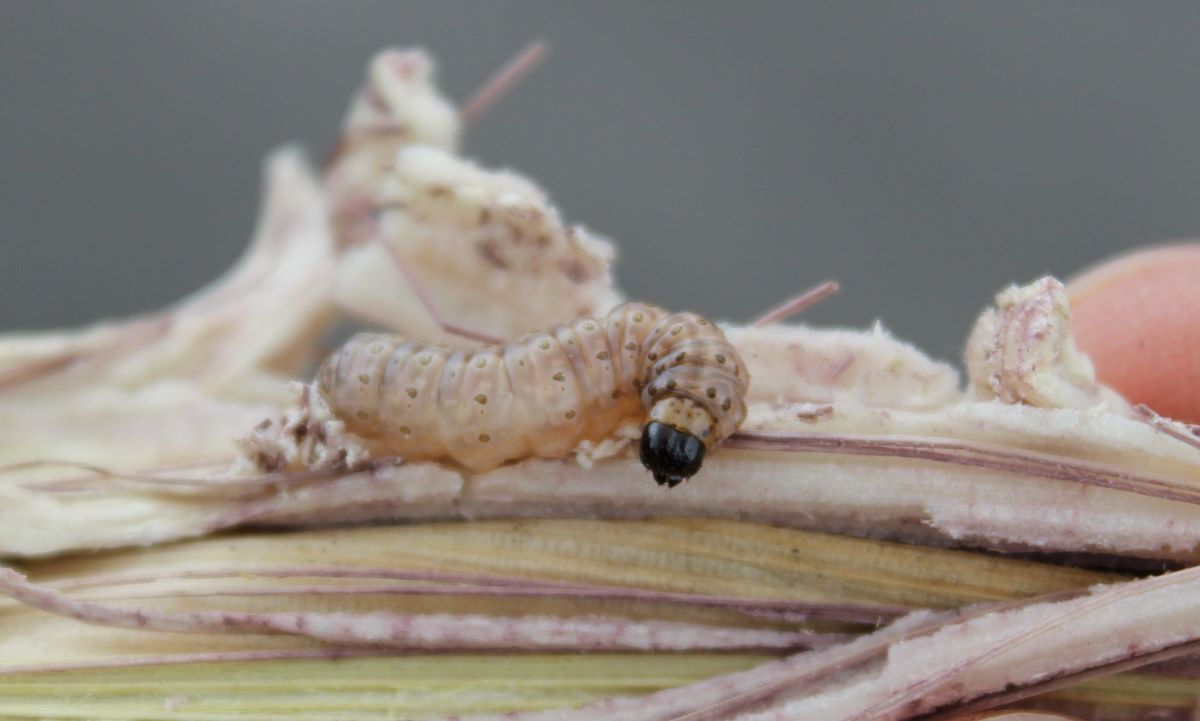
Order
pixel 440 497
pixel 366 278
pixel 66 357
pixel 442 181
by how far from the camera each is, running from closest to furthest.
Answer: pixel 440 497
pixel 442 181
pixel 366 278
pixel 66 357

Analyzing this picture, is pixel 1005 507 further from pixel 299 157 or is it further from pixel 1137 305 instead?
pixel 299 157

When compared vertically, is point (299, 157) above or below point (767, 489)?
above

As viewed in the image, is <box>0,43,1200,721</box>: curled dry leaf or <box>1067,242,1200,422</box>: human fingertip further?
<box>1067,242,1200,422</box>: human fingertip

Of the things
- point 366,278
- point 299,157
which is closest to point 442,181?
point 366,278

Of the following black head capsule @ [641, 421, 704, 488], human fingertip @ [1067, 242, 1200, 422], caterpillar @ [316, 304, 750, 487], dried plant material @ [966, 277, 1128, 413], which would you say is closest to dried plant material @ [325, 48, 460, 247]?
caterpillar @ [316, 304, 750, 487]

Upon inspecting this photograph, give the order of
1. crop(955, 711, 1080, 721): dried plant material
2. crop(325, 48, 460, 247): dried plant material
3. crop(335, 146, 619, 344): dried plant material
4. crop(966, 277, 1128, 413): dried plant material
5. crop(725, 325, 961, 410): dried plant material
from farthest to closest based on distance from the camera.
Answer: crop(325, 48, 460, 247): dried plant material
crop(335, 146, 619, 344): dried plant material
crop(725, 325, 961, 410): dried plant material
crop(966, 277, 1128, 413): dried plant material
crop(955, 711, 1080, 721): dried plant material

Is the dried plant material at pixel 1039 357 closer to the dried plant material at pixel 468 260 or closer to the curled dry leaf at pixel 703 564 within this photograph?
the curled dry leaf at pixel 703 564

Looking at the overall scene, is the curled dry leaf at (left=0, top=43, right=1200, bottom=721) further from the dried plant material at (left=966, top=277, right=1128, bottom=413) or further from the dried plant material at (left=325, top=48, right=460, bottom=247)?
the dried plant material at (left=325, top=48, right=460, bottom=247)

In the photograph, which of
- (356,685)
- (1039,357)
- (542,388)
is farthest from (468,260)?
(1039,357)
